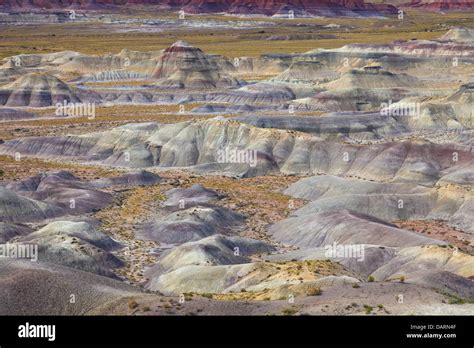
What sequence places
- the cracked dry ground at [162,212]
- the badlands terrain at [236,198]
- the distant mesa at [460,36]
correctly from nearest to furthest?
1. the badlands terrain at [236,198]
2. the cracked dry ground at [162,212]
3. the distant mesa at [460,36]

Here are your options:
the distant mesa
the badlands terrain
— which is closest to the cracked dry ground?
the badlands terrain

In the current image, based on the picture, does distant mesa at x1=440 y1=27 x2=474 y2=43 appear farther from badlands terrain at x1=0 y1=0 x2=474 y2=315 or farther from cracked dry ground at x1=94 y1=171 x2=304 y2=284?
cracked dry ground at x1=94 y1=171 x2=304 y2=284

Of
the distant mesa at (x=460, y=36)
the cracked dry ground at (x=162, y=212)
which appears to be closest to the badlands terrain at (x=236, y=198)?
the cracked dry ground at (x=162, y=212)

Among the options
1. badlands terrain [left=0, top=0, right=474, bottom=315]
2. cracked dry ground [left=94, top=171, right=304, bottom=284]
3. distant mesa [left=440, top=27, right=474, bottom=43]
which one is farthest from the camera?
distant mesa [left=440, top=27, right=474, bottom=43]

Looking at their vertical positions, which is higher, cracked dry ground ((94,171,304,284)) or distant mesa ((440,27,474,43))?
distant mesa ((440,27,474,43))

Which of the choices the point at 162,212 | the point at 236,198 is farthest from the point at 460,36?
the point at 162,212

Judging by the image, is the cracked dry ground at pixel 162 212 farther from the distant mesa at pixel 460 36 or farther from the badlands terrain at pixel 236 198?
the distant mesa at pixel 460 36

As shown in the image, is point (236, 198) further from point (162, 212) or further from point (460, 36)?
point (460, 36)
